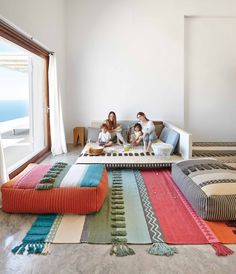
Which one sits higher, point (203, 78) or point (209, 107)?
point (203, 78)

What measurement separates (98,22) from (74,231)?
5.06 metres

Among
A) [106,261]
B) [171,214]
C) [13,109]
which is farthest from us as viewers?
[13,109]

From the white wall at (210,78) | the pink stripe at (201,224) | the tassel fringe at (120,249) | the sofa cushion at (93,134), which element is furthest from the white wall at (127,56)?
the tassel fringe at (120,249)

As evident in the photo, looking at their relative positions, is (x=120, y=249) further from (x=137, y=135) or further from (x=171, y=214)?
(x=137, y=135)

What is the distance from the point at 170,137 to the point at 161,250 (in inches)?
121

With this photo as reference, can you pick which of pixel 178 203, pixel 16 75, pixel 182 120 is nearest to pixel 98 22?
pixel 16 75

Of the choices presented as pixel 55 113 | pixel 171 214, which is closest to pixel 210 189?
pixel 171 214

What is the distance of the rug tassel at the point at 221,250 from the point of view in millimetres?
2180

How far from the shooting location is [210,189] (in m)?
2.77

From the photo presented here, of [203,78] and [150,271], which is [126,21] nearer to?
[203,78]

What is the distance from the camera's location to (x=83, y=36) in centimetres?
646

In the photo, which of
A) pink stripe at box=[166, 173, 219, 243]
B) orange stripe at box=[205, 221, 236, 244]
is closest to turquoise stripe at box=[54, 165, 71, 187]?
pink stripe at box=[166, 173, 219, 243]

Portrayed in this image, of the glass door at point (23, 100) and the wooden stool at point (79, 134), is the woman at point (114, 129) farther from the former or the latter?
the glass door at point (23, 100)

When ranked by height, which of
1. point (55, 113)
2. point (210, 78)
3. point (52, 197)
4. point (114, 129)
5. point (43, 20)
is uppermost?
point (43, 20)
